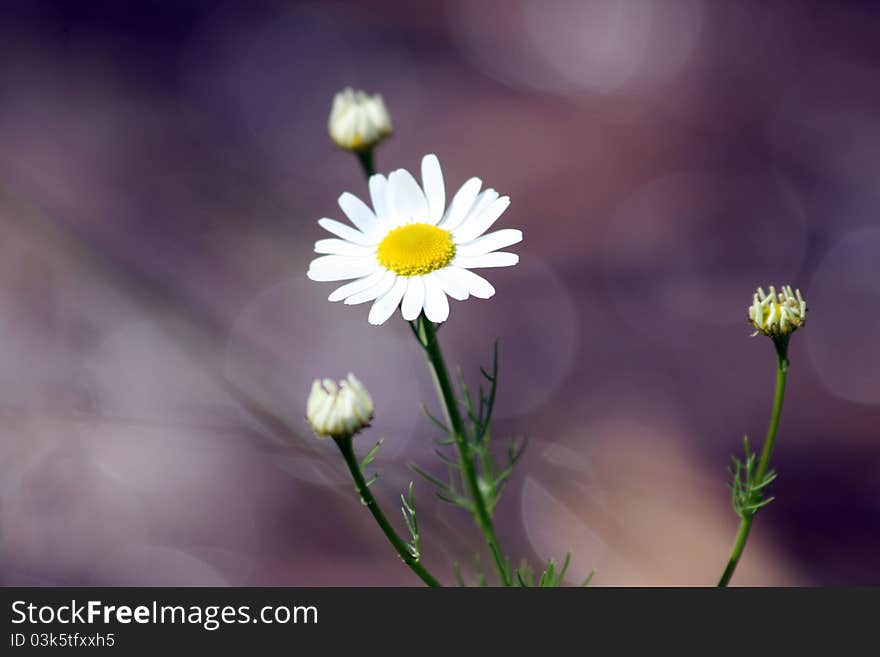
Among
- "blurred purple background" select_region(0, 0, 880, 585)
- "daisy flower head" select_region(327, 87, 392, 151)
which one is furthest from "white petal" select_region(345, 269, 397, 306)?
"blurred purple background" select_region(0, 0, 880, 585)

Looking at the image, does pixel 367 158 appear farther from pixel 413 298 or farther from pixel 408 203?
pixel 413 298

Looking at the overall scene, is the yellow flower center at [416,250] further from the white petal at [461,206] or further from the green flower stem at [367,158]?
the green flower stem at [367,158]

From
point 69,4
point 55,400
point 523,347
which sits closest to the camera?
point 55,400

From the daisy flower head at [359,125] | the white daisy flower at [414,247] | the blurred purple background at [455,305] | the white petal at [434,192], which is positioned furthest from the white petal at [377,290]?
the blurred purple background at [455,305]

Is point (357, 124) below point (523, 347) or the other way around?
below

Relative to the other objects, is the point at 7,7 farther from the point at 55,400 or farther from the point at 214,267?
the point at 55,400

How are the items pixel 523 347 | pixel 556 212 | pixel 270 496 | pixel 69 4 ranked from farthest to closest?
pixel 69 4 < pixel 556 212 < pixel 523 347 < pixel 270 496

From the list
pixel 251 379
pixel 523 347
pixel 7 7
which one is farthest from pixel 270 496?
pixel 7 7

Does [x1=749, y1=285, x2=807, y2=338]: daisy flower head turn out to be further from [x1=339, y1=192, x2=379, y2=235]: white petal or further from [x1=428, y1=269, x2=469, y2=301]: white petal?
[x1=339, y1=192, x2=379, y2=235]: white petal
